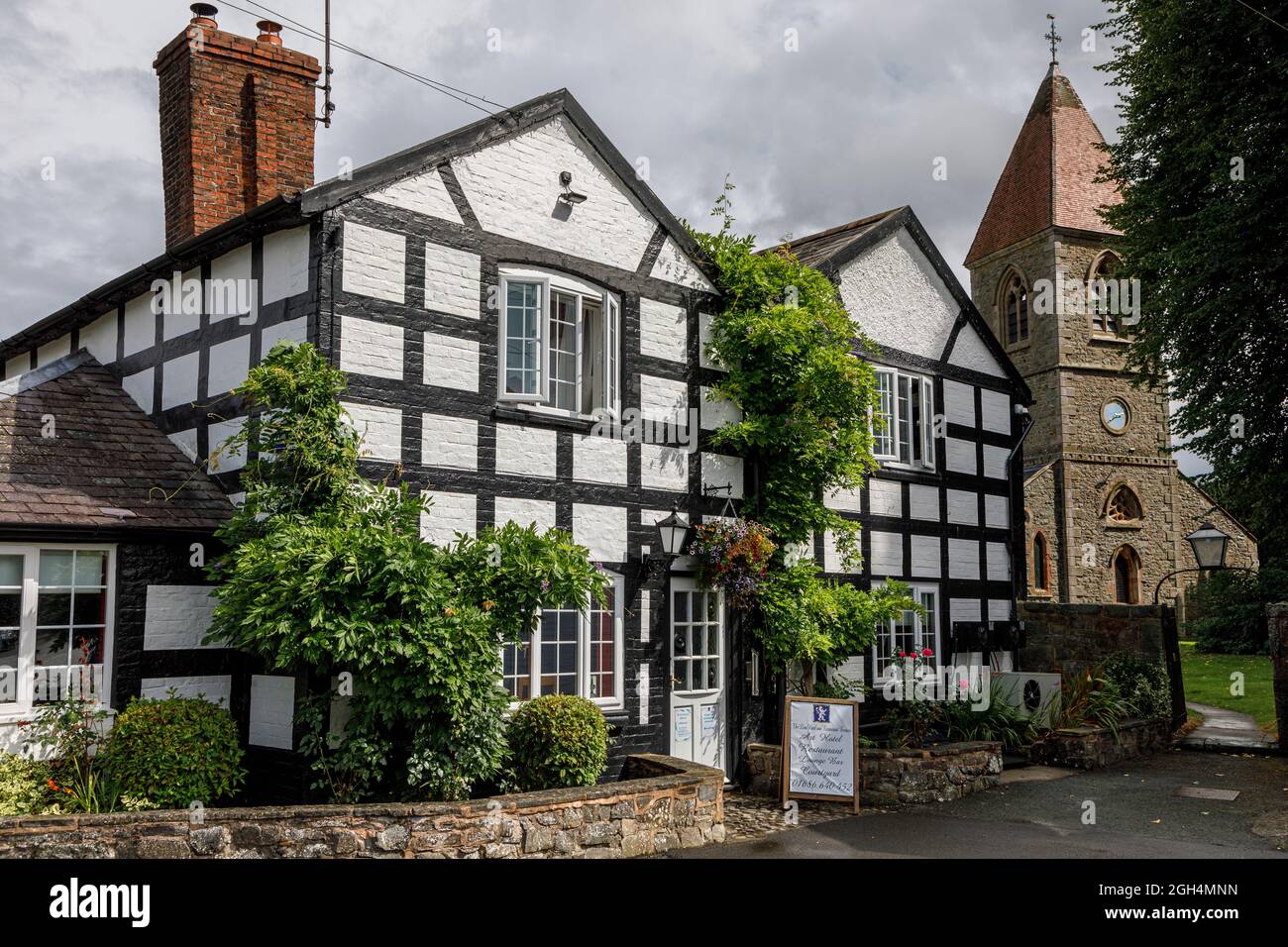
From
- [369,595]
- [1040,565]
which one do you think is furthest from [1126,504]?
[369,595]

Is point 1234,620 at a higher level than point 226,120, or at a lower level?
lower

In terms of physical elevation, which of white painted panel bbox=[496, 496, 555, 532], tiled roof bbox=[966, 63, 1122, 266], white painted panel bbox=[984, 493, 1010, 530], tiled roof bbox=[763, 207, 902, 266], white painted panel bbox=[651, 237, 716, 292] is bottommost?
white painted panel bbox=[496, 496, 555, 532]

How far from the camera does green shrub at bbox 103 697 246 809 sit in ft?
26.0

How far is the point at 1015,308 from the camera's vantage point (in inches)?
1400

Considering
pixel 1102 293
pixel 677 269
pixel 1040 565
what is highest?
pixel 1102 293

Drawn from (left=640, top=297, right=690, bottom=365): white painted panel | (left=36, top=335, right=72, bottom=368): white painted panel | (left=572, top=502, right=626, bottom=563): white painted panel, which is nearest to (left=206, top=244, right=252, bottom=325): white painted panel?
(left=36, top=335, right=72, bottom=368): white painted panel

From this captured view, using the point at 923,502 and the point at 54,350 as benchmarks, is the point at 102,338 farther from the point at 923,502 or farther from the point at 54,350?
the point at 923,502

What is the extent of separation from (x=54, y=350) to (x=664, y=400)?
7536 millimetres

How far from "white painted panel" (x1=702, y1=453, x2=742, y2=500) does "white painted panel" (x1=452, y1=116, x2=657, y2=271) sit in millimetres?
2282

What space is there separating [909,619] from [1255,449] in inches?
259

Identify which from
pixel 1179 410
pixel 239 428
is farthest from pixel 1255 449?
pixel 239 428

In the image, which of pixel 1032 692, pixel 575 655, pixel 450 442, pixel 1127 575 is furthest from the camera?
pixel 1127 575

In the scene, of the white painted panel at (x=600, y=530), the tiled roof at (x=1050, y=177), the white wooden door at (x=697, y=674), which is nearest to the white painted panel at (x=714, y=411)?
the white painted panel at (x=600, y=530)

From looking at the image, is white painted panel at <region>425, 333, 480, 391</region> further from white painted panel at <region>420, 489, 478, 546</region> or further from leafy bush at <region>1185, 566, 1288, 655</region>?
leafy bush at <region>1185, 566, 1288, 655</region>
